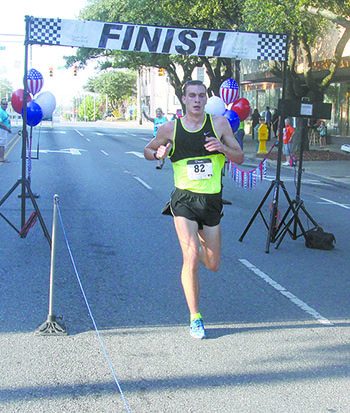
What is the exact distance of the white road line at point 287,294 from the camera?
5113 mm

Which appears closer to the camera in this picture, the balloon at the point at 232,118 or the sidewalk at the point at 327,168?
the balloon at the point at 232,118

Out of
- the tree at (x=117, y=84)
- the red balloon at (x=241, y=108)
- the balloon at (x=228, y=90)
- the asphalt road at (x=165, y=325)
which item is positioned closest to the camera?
the asphalt road at (x=165, y=325)

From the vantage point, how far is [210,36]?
8617mm

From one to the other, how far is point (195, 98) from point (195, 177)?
2.11ft

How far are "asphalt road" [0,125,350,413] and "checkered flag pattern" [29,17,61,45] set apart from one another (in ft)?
9.08

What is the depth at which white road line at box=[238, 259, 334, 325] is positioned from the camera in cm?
511

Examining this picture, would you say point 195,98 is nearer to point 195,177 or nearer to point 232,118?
point 195,177

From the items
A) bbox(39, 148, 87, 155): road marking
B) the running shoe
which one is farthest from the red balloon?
bbox(39, 148, 87, 155): road marking

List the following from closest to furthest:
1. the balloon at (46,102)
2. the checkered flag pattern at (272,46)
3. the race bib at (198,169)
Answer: the race bib at (198,169), the checkered flag pattern at (272,46), the balloon at (46,102)

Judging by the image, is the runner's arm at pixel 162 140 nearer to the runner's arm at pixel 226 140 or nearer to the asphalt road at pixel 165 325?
the runner's arm at pixel 226 140

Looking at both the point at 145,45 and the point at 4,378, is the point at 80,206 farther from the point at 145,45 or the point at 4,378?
the point at 4,378

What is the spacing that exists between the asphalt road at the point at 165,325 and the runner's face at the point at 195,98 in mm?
1819

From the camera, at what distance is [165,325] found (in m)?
4.80

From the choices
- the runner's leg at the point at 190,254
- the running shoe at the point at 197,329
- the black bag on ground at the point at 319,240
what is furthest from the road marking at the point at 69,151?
the running shoe at the point at 197,329
